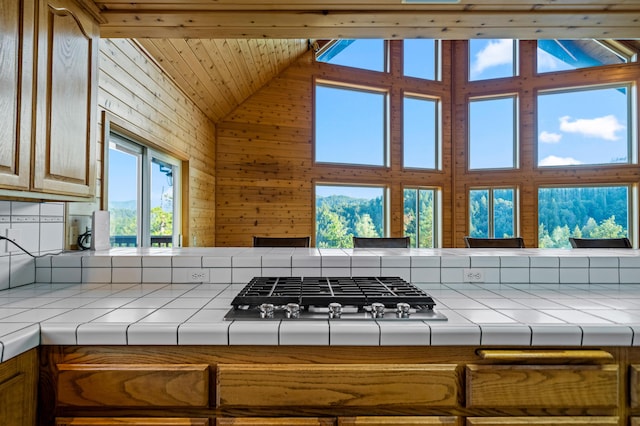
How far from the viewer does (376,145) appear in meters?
6.31

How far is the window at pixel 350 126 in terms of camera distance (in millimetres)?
6055

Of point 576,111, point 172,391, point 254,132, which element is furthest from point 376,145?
point 172,391

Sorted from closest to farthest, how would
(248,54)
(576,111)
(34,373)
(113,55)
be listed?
(34,373) < (113,55) < (248,54) < (576,111)

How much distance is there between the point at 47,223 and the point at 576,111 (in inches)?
294

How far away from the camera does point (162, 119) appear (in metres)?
3.35

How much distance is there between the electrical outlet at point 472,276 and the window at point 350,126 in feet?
14.9

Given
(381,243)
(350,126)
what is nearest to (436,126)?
(350,126)

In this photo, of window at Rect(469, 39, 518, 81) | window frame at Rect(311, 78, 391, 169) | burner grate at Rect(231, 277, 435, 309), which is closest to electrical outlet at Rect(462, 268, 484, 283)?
burner grate at Rect(231, 277, 435, 309)

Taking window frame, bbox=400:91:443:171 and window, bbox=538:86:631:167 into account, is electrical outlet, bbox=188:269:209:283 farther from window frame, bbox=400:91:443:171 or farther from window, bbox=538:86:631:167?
window, bbox=538:86:631:167

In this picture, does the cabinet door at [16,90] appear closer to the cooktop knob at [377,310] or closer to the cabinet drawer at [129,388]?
the cabinet drawer at [129,388]

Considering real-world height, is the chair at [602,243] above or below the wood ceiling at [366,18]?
below

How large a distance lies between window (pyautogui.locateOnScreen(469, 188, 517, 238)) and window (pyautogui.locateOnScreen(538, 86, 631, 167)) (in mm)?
833

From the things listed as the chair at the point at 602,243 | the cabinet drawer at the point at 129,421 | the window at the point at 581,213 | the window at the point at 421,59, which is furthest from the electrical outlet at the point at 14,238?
the window at the point at 581,213

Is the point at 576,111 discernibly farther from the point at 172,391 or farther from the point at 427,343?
the point at 172,391
